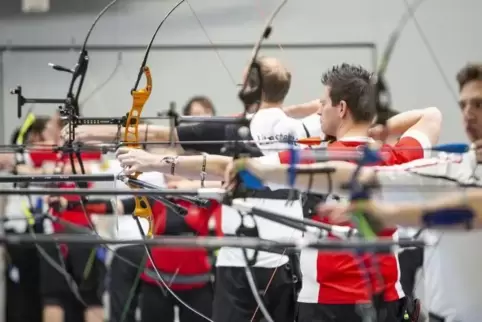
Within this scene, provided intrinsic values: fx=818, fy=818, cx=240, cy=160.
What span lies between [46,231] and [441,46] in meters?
1.60

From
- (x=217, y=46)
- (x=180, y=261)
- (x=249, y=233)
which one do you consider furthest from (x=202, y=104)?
(x=249, y=233)

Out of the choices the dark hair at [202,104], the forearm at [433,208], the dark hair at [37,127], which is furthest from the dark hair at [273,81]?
the dark hair at [37,127]

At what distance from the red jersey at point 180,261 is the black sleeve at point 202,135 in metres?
0.46

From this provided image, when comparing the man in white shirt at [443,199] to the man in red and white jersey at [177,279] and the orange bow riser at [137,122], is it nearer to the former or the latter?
the orange bow riser at [137,122]

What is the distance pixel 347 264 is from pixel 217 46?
4.95 feet

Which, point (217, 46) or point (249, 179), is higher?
point (217, 46)

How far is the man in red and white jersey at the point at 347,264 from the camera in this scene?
174 cm

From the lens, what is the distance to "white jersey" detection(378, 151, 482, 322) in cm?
146

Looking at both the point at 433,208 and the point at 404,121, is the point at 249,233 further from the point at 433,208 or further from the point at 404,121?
the point at 433,208

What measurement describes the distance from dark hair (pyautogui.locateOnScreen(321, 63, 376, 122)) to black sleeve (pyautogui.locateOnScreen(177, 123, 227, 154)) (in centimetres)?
45

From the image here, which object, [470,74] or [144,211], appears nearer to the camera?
[470,74]

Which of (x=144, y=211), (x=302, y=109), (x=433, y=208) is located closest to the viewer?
(x=433, y=208)

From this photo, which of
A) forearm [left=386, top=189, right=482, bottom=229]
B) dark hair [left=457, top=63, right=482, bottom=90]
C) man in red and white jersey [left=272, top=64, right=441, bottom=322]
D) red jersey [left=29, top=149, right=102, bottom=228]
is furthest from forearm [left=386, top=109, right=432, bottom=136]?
red jersey [left=29, top=149, right=102, bottom=228]

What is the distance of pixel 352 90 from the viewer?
179 cm
